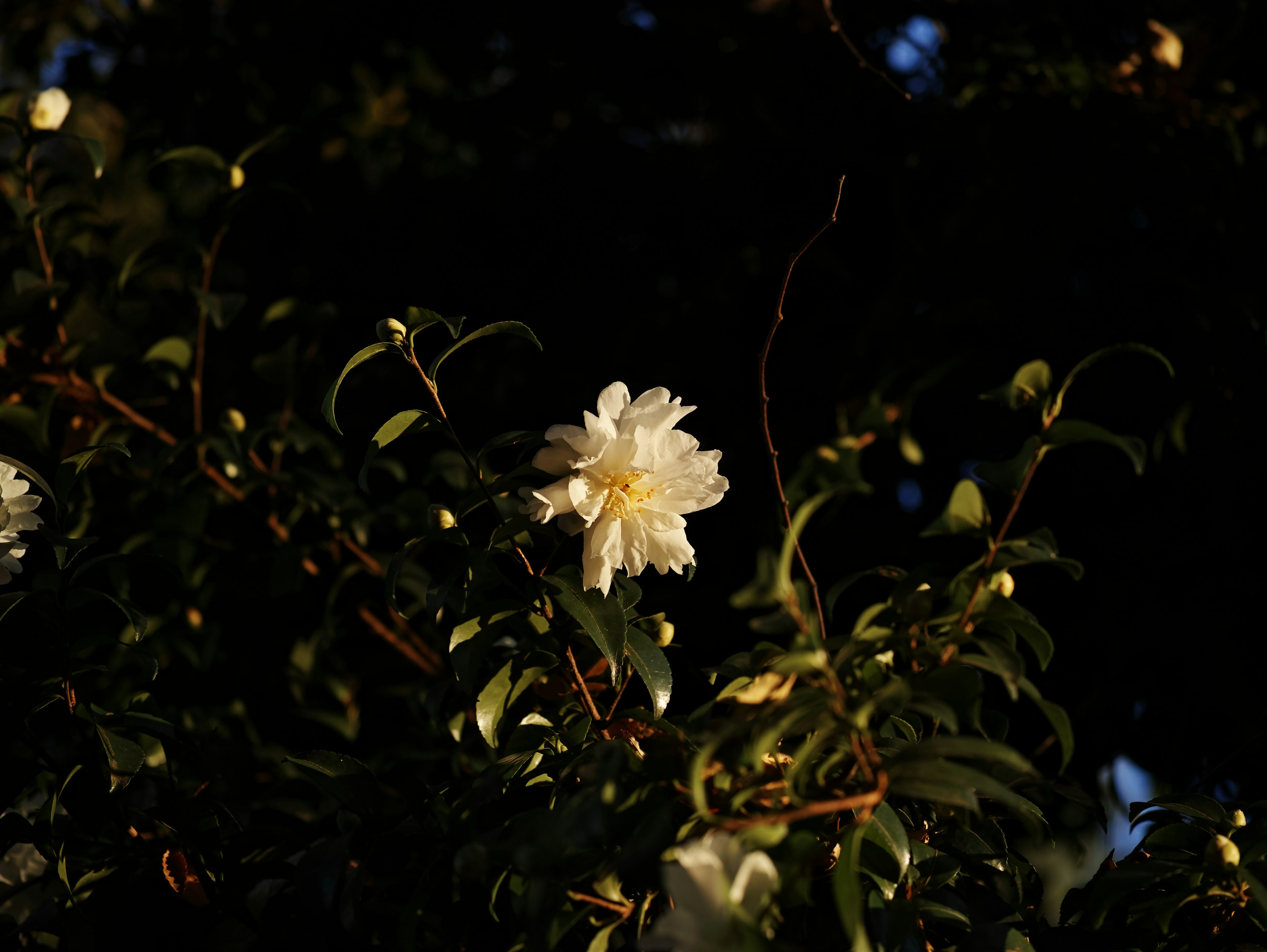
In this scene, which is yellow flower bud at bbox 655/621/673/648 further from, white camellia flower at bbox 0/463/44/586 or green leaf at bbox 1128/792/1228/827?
white camellia flower at bbox 0/463/44/586

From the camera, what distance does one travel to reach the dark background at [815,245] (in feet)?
4.98

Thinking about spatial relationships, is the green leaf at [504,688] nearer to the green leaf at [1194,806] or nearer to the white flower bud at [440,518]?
the white flower bud at [440,518]

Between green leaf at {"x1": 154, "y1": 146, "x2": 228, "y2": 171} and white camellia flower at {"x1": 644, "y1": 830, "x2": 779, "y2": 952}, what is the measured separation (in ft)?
4.04

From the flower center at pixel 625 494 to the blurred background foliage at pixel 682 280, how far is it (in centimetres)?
52

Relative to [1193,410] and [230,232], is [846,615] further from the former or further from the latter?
[230,232]

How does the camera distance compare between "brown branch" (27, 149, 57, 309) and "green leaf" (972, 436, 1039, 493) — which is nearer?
"green leaf" (972, 436, 1039, 493)

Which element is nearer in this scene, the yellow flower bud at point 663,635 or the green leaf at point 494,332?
the green leaf at point 494,332

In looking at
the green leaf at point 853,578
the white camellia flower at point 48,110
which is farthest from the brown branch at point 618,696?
the white camellia flower at point 48,110

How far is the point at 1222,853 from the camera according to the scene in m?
0.76

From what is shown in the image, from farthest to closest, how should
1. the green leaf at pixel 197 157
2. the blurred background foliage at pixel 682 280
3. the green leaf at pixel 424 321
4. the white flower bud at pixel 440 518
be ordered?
the blurred background foliage at pixel 682 280
the green leaf at pixel 197 157
the white flower bud at pixel 440 518
the green leaf at pixel 424 321

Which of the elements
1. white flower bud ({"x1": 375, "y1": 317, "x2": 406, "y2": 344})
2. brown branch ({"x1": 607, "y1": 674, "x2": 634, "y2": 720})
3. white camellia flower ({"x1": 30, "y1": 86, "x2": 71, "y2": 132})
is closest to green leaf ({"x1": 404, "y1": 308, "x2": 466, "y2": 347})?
white flower bud ({"x1": 375, "y1": 317, "x2": 406, "y2": 344})

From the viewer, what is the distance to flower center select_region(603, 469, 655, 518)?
2.77 ft

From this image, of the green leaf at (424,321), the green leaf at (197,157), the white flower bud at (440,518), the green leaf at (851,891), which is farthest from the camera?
the green leaf at (197,157)

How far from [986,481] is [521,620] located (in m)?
0.48
